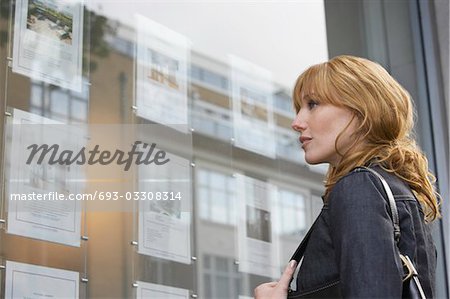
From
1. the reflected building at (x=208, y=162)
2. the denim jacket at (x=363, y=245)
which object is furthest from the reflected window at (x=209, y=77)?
the denim jacket at (x=363, y=245)

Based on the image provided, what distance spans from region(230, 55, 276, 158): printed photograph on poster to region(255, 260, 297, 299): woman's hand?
1.28 metres

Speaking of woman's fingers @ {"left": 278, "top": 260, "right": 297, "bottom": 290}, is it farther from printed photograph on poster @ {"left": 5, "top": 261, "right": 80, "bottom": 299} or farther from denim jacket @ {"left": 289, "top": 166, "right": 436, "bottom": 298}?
printed photograph on poster @ {"left": 5, "top": 261, "right": 80, "bottom": 299}

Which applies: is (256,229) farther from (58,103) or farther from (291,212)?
(58,103)

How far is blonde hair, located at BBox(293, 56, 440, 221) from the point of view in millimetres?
2273

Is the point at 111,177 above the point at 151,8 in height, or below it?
below

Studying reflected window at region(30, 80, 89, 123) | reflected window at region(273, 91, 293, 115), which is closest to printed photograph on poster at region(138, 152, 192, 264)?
reflected window at region(30, 80, 89, 123)

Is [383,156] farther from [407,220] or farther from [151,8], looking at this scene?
[151,8]

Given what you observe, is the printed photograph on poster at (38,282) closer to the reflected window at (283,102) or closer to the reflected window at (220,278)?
the reflected window at (220,278)

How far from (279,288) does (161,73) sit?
4.13 ft

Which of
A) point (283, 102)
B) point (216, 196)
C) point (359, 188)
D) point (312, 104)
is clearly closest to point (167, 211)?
point (216, 196)

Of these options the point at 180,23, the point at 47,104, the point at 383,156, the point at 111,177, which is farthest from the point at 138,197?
the point at 383,156

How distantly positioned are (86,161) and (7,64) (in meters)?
0.36

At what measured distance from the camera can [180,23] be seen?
3.41 m

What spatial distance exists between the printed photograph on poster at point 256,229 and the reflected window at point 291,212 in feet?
0.11
